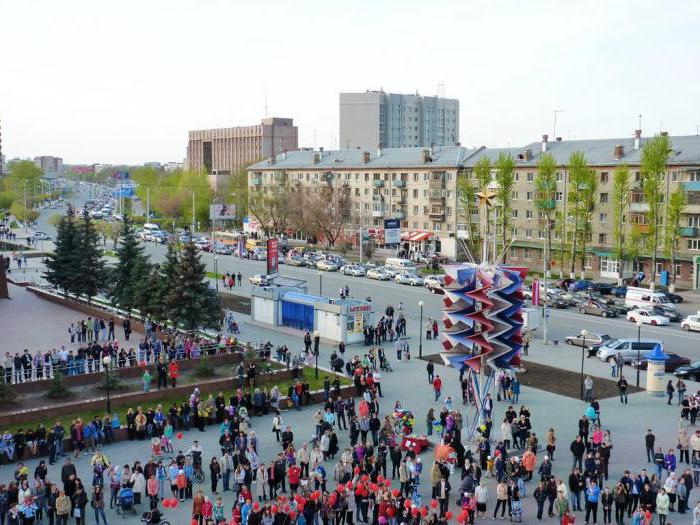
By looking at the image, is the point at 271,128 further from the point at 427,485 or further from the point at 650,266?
the point at 427,485

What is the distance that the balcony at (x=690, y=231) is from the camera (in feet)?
219

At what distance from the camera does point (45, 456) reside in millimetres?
25578

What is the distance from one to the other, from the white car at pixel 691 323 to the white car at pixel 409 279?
22154mm

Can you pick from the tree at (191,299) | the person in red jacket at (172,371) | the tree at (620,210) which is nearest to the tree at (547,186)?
the tree at (620,210)

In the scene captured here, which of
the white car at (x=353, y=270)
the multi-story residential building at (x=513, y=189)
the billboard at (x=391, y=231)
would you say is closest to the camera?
the multi-story residential building at (x=513, y=189)

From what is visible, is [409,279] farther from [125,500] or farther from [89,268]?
[125,500]

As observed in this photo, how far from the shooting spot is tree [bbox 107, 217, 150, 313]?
47125mm

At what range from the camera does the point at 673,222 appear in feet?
216

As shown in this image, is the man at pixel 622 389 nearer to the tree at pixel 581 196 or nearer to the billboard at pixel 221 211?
the tree at pixel 581 196

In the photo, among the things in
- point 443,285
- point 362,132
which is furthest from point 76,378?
point 362,132

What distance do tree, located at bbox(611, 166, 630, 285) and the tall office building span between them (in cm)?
9981

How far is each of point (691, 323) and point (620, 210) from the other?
23.3 m

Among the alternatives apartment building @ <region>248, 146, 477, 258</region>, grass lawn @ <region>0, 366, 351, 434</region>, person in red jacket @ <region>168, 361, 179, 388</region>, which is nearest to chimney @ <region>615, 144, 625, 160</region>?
apartment building @ <region>248, 146, 477, 258</region>

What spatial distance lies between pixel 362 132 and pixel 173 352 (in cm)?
14210
